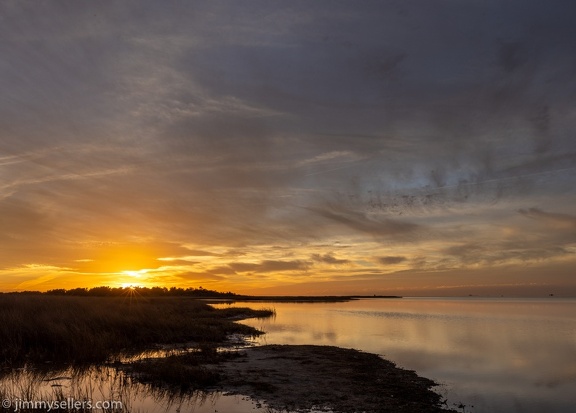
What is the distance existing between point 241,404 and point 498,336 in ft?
130

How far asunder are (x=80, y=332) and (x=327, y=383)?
49.7ft

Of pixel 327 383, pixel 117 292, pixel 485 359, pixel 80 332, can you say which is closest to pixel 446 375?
pixel 327 383

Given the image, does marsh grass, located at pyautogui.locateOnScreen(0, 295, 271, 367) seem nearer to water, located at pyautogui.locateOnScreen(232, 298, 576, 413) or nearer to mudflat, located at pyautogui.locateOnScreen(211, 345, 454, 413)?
mudflat, located at pyautogui.locateOnScreen(211, 345, 454, 413)

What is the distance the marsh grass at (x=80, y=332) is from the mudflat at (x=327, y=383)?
7.36 metres

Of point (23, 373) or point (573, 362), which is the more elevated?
point (23, 373)

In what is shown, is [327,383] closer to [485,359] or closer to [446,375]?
[446,375]

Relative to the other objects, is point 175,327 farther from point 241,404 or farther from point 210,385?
point 241,404

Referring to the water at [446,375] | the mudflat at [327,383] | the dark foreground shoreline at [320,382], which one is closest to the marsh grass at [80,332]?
the water at [446,375]

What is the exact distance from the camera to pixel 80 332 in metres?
24.7

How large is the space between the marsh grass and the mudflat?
736cm

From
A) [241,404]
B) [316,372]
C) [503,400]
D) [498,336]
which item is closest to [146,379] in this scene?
[241,404]

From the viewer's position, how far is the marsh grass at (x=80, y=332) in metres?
22.6

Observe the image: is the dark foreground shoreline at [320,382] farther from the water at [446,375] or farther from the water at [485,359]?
the water at [485,359]

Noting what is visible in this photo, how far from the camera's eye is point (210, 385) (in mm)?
18391
